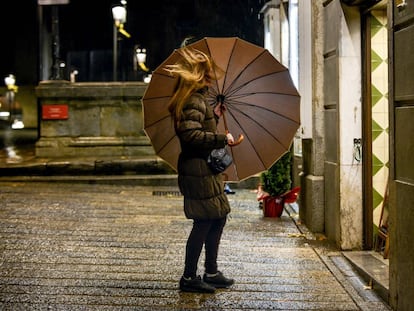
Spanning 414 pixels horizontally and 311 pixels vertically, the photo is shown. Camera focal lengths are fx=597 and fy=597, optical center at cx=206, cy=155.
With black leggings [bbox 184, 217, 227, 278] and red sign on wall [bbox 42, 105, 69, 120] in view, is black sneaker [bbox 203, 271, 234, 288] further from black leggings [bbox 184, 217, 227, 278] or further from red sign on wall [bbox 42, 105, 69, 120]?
red sign on wall [bbox 42, 105, 69, 120]

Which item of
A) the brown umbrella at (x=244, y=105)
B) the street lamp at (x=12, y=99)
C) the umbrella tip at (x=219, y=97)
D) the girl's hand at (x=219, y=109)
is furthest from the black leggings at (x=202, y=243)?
the street lamp at (x=12, y=99)

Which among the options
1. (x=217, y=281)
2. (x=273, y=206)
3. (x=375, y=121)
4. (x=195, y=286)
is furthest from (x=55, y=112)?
(x=195, y=286)

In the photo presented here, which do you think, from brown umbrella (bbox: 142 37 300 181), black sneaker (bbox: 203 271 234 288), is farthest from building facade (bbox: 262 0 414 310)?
black sneaker (bbox: 203 271 234 288)

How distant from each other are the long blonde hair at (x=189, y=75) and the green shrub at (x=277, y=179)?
15.3 feet

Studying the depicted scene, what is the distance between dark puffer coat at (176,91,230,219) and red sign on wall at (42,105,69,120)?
37.0 ft

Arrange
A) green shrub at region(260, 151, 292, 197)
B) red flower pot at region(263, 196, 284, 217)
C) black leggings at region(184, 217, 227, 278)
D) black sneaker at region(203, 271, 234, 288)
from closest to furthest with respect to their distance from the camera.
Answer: black leggings at region(184, 217, 227, 278) → black sneaker at region(203, 271, 234, 288) → green shrub at region(260, 151, 292, 197) → red flower pot at region(263, 196, 284, 217)

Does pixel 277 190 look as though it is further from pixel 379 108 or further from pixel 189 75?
pixel 189 75

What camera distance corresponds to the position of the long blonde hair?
5.59m

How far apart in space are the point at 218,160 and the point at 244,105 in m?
0.75

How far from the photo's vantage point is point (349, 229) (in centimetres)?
773

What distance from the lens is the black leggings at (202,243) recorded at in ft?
19.1

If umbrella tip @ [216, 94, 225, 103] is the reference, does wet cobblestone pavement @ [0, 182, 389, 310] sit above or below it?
below

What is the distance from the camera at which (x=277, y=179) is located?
10.2 metres

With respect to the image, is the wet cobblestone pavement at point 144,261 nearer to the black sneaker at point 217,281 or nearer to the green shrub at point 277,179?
the black sneaker at point 217,281
